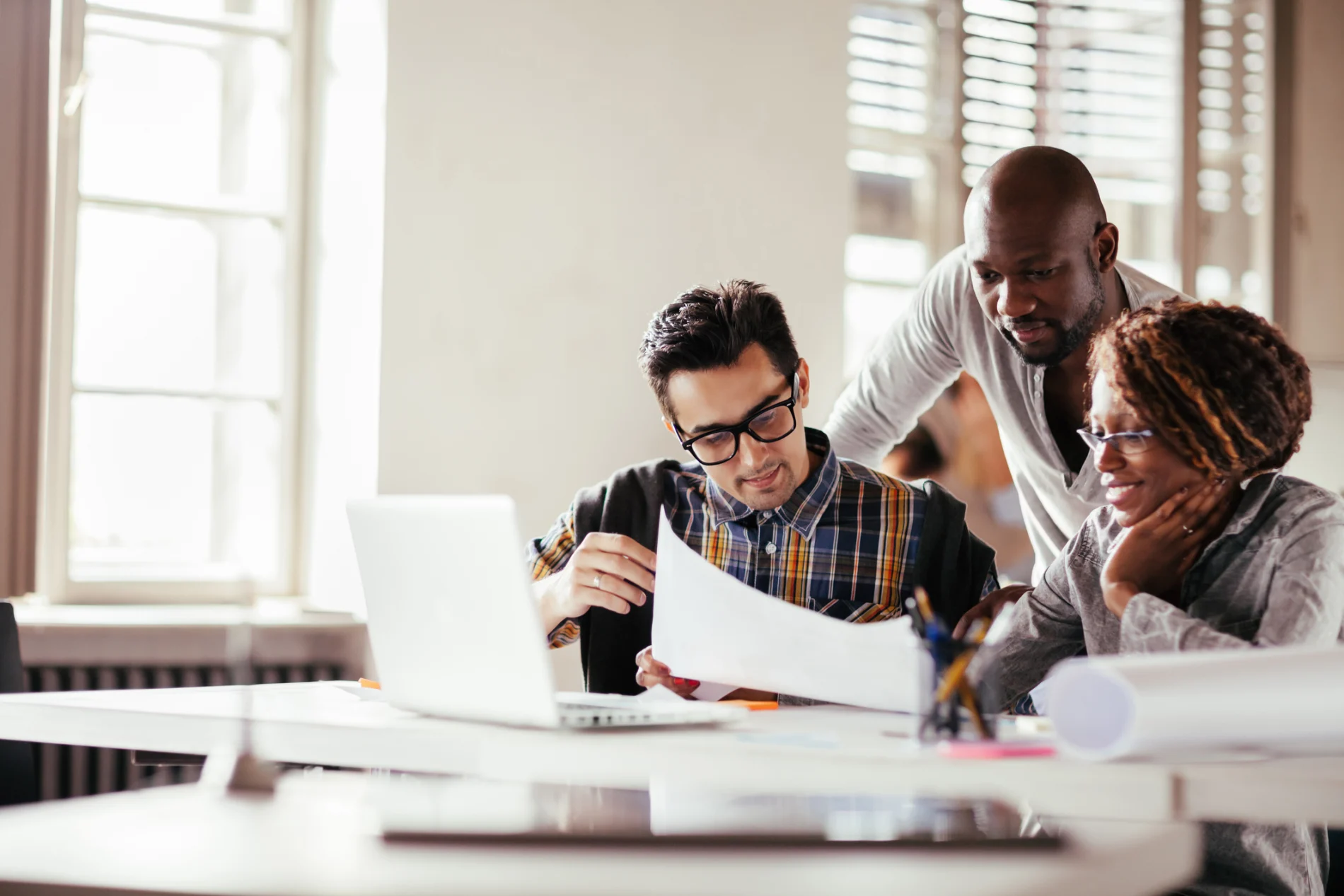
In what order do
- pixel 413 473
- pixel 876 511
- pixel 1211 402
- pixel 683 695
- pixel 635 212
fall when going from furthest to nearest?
pixel 635 212 < pixel 413 473 < pixel 876 511 < pixel 683 695 < pixel 1211 402

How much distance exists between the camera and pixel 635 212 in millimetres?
3344

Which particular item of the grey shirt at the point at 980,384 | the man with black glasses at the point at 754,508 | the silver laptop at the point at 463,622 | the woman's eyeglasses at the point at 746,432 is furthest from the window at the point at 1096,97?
the silver laptop at the point at 463,622

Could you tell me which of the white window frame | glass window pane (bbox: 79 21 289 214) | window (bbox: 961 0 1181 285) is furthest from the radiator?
Result: window (bbox: 961 0 1181 285)

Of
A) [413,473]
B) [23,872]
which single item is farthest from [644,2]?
[23,872]

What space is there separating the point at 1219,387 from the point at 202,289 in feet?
8.84

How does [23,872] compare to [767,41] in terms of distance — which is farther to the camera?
[767,41]

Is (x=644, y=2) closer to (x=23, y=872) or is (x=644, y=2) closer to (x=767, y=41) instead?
Result: (x=767, y=41)

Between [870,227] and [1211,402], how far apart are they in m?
2.78

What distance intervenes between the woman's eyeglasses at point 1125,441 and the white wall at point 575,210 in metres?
1.90

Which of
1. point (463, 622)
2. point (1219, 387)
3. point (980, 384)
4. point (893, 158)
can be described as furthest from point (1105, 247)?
point (893, 158)

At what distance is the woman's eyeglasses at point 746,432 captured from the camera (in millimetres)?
1775

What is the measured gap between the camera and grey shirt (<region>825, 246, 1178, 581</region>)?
219cm

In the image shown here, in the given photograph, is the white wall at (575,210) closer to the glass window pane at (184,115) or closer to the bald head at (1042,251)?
the glass window pane at (184,115)

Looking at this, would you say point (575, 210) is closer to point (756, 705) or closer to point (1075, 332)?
point (1075, 332)
